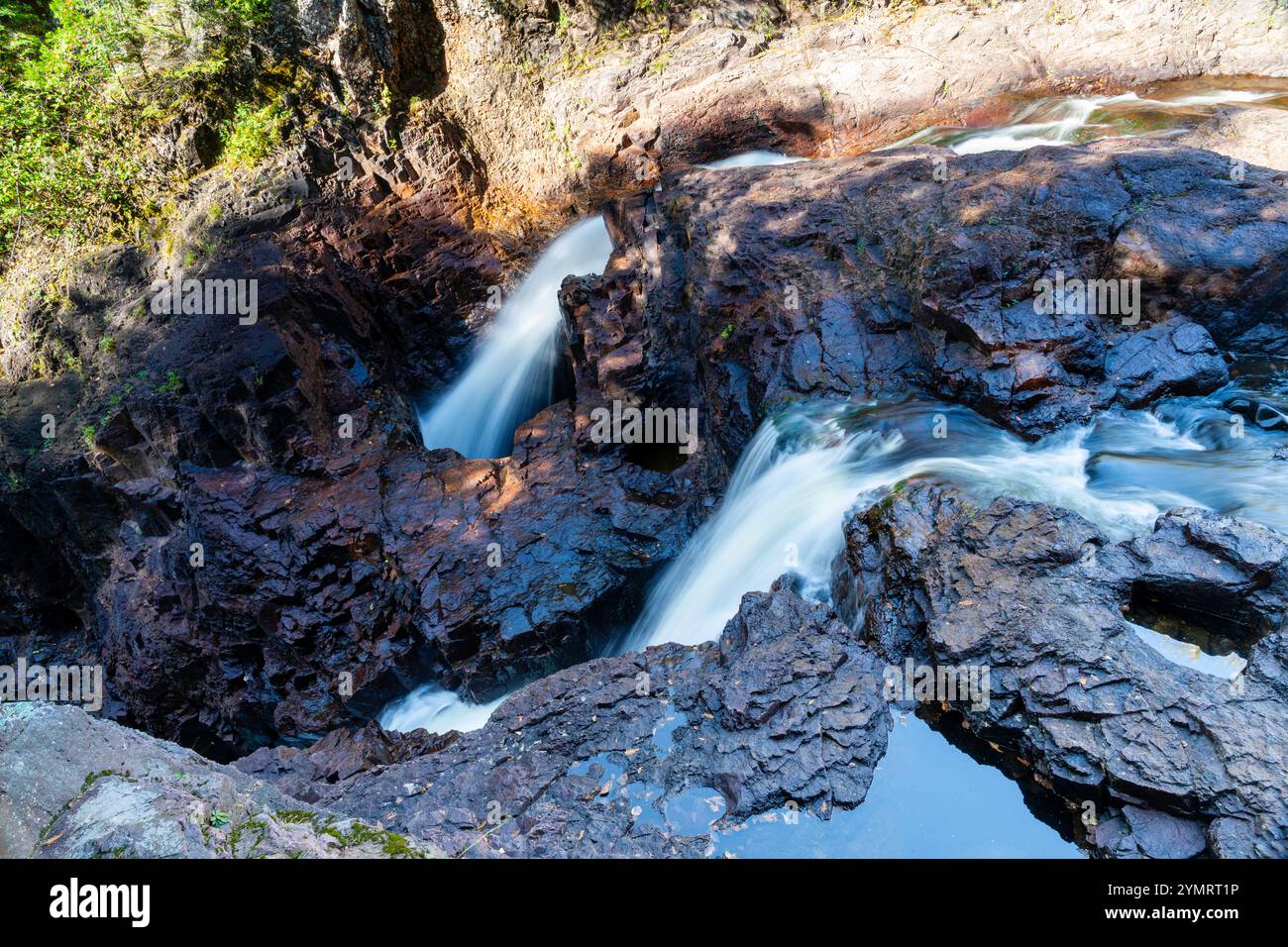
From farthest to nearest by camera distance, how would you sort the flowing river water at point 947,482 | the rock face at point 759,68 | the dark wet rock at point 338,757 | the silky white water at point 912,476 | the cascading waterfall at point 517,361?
the cascading waterfall at point 517,361, the rock face at point 759,68, the dark wet rock at point 338,757, the silky white water at point 912,476, the flowing river water at point 947,482

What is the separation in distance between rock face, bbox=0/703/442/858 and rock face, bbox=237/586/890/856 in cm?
91

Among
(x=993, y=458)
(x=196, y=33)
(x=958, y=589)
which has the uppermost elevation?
(x=196, y=33)

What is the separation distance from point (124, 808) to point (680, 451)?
6176 millimetres

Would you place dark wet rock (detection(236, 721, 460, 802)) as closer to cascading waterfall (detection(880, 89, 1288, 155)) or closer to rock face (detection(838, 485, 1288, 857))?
rock face (detection(838, 485, 1288, 857))

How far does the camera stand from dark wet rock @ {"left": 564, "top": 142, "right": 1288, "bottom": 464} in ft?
19.4

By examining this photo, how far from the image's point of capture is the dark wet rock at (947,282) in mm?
5926

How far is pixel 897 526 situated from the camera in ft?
15.1

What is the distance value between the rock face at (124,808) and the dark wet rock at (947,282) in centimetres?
517

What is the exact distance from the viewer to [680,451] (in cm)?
802

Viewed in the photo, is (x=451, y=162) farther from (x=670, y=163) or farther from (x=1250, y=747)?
(x=1250, y=747)

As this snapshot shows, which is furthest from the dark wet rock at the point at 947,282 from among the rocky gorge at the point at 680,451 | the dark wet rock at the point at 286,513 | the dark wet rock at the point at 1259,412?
the dark wet rock at the point at 286,513

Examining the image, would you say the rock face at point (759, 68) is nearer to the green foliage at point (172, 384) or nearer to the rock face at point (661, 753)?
the green foliage at point (172, 384)
